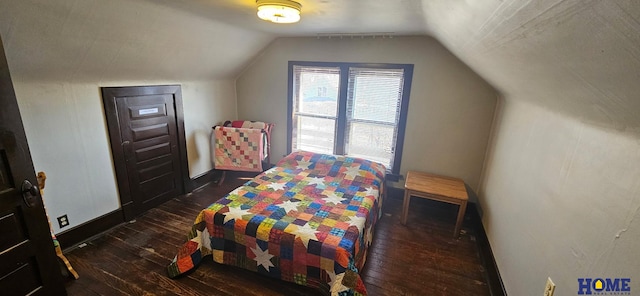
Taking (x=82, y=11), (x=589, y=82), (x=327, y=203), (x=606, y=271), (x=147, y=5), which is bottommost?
(x=327, y=203)

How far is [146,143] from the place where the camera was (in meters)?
2.90

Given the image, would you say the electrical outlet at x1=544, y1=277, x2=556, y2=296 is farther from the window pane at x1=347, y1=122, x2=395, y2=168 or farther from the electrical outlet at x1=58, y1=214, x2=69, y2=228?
the electrical outlet at x1=58, y1=214, x2=69, y2=228

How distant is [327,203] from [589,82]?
1.86m

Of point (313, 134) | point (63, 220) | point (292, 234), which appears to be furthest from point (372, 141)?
point (63, 220)

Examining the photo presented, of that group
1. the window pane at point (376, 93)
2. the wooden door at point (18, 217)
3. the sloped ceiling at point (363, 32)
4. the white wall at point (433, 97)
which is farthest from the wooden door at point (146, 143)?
the window pane at point (376, 93)

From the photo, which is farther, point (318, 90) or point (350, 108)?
point (318, 90)

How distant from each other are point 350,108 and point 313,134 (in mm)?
676

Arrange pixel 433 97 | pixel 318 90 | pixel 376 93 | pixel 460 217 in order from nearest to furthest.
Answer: pixel 460 217 → pixel 433 97 → pixel 376 93 → pixel 318 90

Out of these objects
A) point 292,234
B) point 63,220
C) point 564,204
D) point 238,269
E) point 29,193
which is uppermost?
point 564,204

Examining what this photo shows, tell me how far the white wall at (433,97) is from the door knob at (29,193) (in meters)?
2.77

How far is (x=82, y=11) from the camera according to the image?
66.5 inches

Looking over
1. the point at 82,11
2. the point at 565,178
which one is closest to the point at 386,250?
the point at 565,178

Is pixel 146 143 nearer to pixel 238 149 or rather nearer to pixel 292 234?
pixel 238 149

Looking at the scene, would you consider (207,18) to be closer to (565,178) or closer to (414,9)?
(414,9)
